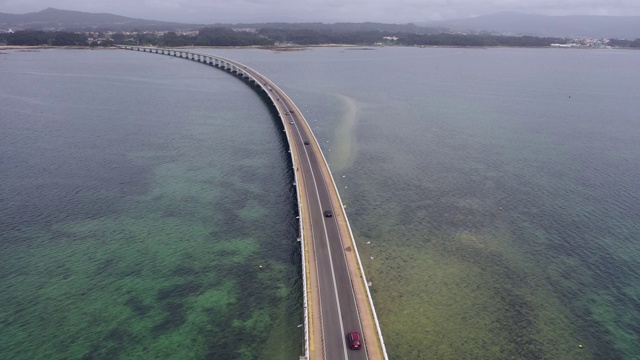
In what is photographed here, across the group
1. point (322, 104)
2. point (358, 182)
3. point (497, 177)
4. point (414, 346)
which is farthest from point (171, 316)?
point (322, 104)

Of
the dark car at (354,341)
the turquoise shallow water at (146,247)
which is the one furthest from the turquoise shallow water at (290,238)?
the dark car at (354,341)

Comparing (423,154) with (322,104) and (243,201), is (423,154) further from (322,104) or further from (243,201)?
(322,104)

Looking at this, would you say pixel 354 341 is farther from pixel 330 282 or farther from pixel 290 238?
pixel 290 238

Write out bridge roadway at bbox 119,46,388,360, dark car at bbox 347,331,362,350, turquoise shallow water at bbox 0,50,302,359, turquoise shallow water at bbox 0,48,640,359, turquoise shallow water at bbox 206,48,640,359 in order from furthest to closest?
turquoise shallow water at bbox 206,48,640,359, turquoise shallow water at bbox 0,48,640,359, turquoise shallow water at bbox 0,50,302,359, bridge roadway at bbox 119,46,388,360, dark car at bbox 347,331,362,350

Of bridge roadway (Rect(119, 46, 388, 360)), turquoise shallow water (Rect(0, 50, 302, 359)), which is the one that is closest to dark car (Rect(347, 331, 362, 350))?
bridge roadway (Rect(119, 46, 388, 360))

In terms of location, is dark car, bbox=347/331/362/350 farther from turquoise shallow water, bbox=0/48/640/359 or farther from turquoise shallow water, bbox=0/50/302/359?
turquoise shallow water, bbox=0/50/302/359
